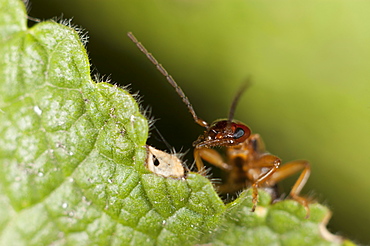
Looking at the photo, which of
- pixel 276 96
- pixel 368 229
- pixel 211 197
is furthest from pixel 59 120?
pixel 368 229

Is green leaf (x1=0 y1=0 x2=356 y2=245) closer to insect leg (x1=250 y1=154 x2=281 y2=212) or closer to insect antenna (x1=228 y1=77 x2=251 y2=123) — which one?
insect leg (x1=250 y1=154 x2=281 y2=212)

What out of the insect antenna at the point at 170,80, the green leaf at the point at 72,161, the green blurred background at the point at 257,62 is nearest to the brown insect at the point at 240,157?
the insect antenna at the point at 170,80

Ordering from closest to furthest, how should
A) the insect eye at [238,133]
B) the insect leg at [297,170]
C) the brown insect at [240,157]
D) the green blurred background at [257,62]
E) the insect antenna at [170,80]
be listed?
the insect antenna at [170,80], the green blurred background at [257,62], the brown insect at [240,157], the insect eye at [238,133], the insect leg at [297,170]

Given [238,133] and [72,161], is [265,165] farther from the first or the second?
[72,161]

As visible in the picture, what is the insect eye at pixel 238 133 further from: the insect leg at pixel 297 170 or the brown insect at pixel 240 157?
the insect leg at pixel 297 170

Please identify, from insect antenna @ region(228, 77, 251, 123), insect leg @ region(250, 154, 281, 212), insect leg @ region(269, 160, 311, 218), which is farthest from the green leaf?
insect leg @ region(269, 160, 311, 218)
